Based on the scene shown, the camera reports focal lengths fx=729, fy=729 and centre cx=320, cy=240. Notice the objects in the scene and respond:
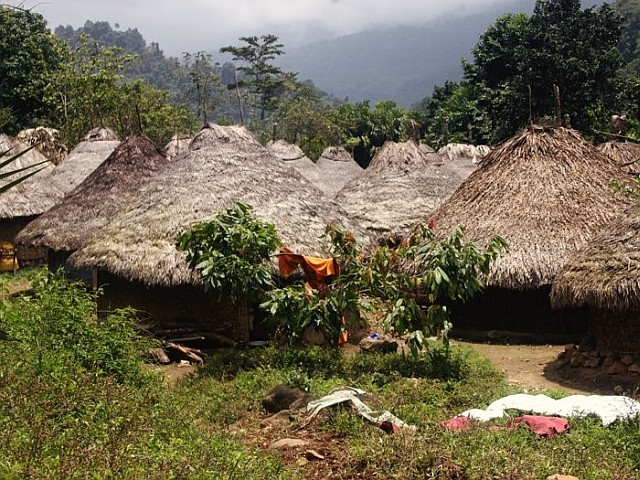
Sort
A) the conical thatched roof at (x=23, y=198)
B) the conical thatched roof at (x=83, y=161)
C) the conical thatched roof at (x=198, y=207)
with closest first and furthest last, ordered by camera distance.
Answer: the conical thatched roof at (x=198, y=207), the conical thatched roof at (x=23, y=198), the conical thatched roof at (x=83, y=161)

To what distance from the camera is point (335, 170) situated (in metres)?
25.6

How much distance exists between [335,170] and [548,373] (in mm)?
16529

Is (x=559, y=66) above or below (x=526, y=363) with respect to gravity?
above

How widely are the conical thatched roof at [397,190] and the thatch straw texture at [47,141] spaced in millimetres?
9306

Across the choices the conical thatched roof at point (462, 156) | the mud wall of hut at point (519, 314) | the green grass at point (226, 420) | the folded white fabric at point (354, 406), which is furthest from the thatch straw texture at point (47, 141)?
the folded white fabric at point (354, 406)

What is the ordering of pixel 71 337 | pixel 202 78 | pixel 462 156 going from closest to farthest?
1. pixel 71 337
2. pixel 462 156
3. pixel 202 78

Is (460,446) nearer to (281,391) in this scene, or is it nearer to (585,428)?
(585,428)

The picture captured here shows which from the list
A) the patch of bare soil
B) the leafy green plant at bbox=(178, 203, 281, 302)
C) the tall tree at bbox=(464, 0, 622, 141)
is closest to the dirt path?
the patch of bare soil

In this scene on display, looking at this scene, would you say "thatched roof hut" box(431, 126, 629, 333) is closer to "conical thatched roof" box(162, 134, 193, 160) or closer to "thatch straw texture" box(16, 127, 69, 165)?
"conical thatched roof" box(162, 134, 193, 160)

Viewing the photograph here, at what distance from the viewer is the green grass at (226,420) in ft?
16.2

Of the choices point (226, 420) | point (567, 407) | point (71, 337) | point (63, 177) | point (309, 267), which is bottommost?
point (226, 420)

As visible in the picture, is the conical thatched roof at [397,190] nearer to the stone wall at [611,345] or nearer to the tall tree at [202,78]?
the tall tree at [202,78]

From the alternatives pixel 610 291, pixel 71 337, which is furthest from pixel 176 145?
pixel 610 291

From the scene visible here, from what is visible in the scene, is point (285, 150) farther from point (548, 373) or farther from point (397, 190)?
point (548, 373)
